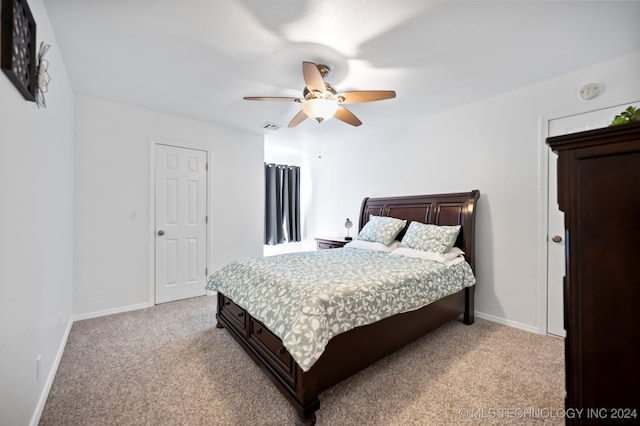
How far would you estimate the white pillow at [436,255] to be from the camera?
2.60 meters

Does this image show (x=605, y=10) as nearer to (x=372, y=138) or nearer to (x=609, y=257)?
(x=609, y=257)

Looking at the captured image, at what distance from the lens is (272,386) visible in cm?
178

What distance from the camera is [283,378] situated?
1.65 m

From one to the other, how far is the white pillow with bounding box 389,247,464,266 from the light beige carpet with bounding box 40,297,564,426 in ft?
2.36

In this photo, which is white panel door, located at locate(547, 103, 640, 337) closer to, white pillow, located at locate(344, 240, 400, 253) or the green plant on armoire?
white pillow, located at locate(344, 240, 400, 253)

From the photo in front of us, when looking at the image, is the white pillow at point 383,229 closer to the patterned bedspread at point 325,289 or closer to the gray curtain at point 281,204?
the patterned bedspread at point 325,289

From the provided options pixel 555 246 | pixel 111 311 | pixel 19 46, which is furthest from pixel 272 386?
pixel 555 246

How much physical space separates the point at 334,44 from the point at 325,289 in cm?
181

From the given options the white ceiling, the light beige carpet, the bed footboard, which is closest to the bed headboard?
the bed footboard

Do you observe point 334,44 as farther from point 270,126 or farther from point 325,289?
point 270,126

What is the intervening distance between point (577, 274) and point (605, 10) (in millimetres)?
2009

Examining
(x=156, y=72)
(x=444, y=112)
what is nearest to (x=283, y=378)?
(x=156, y=72)

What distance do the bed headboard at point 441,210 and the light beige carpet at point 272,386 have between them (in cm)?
97

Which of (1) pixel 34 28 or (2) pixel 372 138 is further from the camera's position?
(2) pixel 372 138
